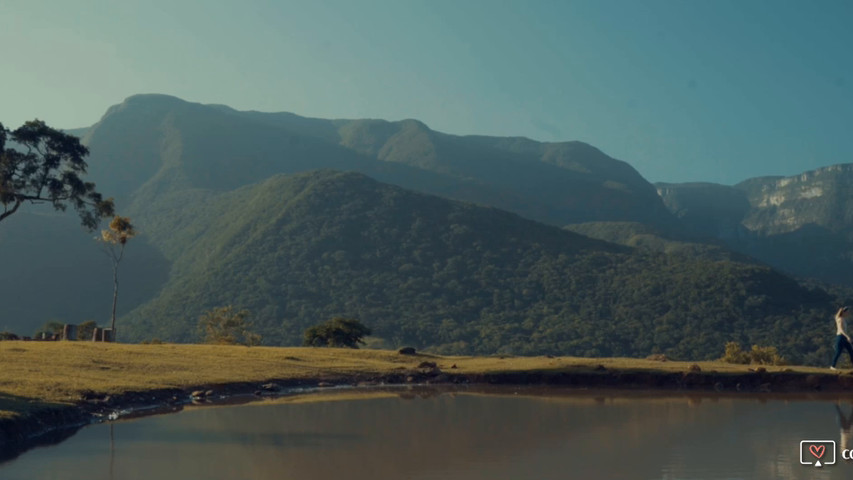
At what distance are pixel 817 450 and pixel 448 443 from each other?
811 cm

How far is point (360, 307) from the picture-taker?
304ft

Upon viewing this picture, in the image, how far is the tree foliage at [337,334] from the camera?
54.2 meters

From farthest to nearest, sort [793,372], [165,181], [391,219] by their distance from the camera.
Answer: [165,181] < [391,219] < [793,372]

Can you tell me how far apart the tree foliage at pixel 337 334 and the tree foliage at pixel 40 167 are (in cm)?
1834

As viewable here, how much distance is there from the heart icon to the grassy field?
17548 millimetres

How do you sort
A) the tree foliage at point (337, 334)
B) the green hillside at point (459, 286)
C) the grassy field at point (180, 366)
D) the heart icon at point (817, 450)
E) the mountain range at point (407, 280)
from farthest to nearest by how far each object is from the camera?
the mountain range at point (407, 280)
the green hillside at point (459, 286)
the tree foliage at point (337, 334)
the grassy field at point (180, 366)
the heart icon at point (817, 450)

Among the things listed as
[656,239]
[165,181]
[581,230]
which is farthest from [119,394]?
[165,181]

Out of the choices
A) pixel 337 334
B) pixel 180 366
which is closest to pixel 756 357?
pixel 337 334

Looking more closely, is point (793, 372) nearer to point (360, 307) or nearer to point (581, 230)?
point (360, 307)

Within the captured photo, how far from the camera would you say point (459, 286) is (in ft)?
318

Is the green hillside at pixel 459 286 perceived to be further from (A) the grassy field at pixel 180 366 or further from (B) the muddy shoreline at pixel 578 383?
(B) the muddy shoreline at pixel 578 383

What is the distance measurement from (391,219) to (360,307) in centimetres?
2526

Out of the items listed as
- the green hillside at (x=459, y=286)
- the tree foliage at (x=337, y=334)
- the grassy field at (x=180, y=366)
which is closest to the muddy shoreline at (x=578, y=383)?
the grassy field at (x=180, y=366)

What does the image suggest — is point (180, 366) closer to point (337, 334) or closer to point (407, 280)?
point (337, 334)
